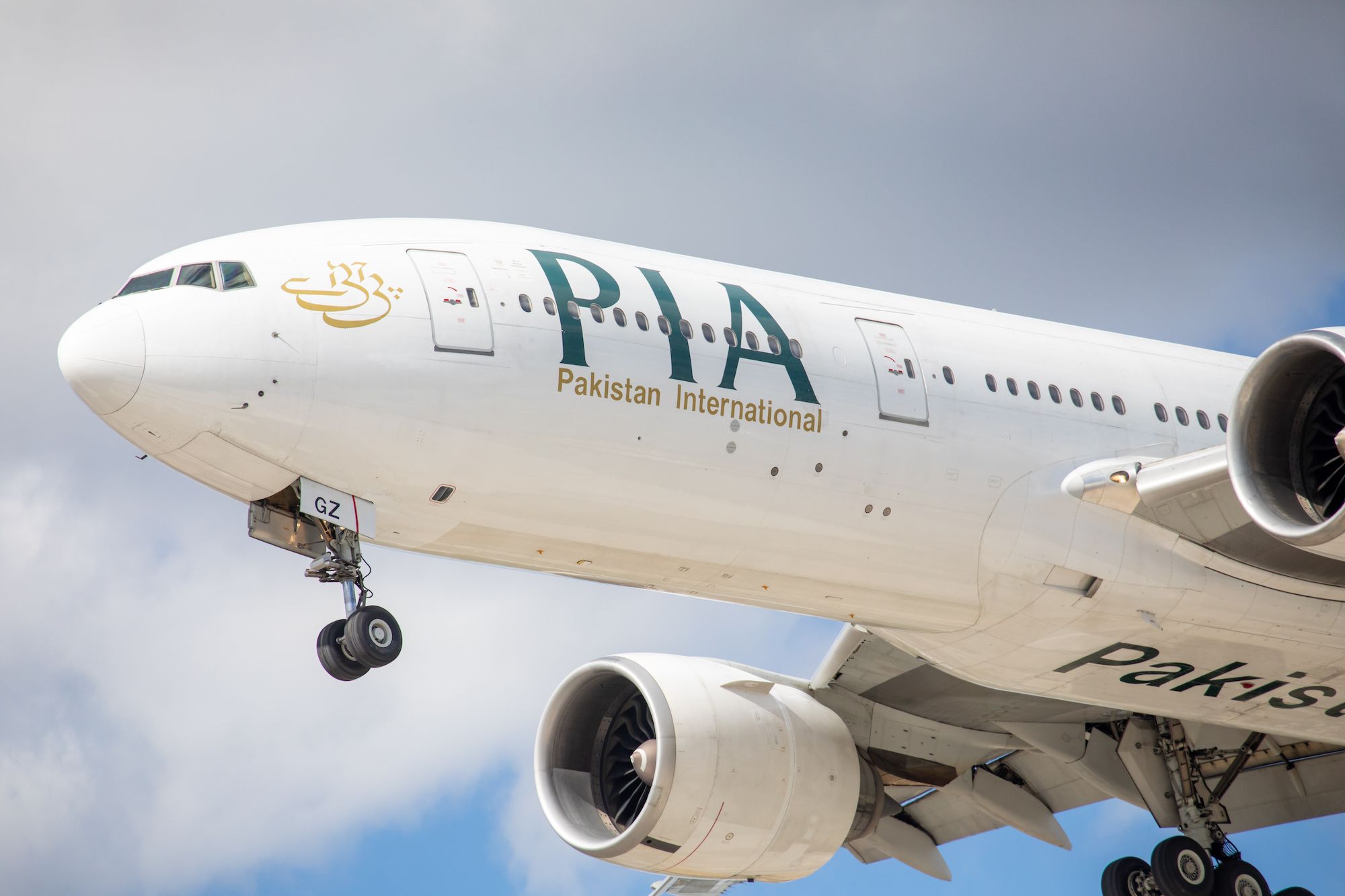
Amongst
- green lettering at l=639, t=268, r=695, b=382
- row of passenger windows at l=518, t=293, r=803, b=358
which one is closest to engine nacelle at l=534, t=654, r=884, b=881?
row of passenger windows at l=518, t=293, r=803, b=358

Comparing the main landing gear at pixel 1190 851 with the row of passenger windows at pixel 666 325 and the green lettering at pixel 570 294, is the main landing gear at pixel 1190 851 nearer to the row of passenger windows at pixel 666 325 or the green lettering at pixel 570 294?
the row of passenger windows at pixel 666 325

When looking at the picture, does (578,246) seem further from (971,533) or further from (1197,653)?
(1197,653)

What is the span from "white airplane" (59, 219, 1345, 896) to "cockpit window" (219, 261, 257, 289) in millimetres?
36

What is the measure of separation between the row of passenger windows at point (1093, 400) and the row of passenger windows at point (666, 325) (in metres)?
1.71

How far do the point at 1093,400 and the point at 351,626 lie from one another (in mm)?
7120

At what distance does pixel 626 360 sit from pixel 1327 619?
676 centimetres

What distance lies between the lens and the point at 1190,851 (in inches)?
683

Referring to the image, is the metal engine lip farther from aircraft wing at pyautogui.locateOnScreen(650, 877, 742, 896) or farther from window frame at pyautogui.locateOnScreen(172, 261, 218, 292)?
window frame at pyautogui.locateOnScreen(172, 261, 218, 292)

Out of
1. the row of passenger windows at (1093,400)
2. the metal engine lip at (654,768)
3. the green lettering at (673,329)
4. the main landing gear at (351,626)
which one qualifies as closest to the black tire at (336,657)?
the main landing gear at (351,626)

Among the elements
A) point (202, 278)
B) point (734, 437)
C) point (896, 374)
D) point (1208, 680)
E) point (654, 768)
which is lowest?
point (654, 768)

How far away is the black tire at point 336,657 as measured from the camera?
41.9 ft

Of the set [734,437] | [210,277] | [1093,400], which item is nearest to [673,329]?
[734,437]

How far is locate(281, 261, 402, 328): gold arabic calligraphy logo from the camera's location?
42.2 feet

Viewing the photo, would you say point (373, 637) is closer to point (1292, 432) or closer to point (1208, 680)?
point (1292, 432)
